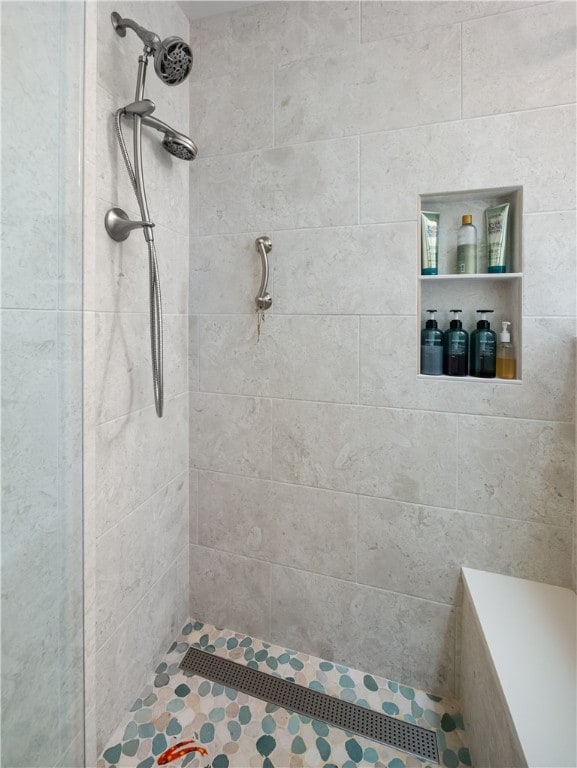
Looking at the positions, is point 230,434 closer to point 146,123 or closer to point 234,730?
point 234,730

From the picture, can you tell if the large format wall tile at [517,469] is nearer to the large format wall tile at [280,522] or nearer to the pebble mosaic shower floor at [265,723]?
the large format wall tile at [280,522]

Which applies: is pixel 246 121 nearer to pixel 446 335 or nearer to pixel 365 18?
pixel 365 18

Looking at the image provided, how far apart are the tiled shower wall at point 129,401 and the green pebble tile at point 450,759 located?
2.94 feet

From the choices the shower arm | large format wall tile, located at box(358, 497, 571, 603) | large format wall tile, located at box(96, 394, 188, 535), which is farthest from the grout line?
the shower arm

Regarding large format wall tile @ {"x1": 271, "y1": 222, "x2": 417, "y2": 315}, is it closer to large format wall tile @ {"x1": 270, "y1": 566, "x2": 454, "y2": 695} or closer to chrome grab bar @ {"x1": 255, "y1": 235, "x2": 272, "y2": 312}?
chrome grab bar @ {"x1": 255, "y1": 235, "x2": 272, "y2": 312}

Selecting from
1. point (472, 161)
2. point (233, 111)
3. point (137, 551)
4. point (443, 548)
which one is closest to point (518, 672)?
point (443, 548)

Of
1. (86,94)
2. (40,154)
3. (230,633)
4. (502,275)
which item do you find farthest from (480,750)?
(86,94)

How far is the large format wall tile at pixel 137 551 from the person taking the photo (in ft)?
3.34

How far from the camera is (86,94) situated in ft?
2.38

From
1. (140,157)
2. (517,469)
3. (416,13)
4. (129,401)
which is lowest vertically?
(517,469)

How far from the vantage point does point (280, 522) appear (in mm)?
1341

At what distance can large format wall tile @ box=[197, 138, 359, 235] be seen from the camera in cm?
120

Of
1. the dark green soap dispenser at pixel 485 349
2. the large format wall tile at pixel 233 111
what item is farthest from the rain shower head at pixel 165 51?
the dark green soap dispenser at pixel 485 349

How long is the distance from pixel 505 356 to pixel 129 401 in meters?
1.11
